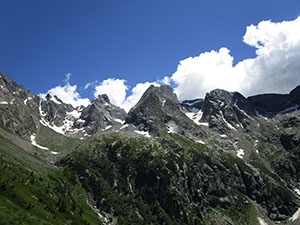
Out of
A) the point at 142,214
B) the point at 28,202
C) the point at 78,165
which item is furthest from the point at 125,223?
the point at 28,202

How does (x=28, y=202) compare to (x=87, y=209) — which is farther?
(x=87, y=209)

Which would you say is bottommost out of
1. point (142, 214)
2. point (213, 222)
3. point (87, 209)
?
point (87, 209)

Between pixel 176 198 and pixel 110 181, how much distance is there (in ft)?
181

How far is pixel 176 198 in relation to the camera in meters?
193

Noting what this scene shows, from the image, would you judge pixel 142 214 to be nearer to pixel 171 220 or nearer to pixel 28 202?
pixel 171 220

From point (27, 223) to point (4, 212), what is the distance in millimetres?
4902

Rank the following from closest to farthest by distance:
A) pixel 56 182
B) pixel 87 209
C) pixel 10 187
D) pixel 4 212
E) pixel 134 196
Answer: pixel 4 212
pixel 10 187
pixel 56 182
pixel 87 209
pixel 134 196

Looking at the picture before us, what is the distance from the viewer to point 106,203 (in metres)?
170

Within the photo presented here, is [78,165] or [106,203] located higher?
[78,165]

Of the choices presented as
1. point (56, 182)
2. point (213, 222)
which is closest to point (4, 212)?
Result: point (56, 182)

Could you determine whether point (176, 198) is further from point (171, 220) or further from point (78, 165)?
point (78, 165)

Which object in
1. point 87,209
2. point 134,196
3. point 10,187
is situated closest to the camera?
point 10,187

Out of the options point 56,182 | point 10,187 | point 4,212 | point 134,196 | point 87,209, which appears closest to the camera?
point 4,212

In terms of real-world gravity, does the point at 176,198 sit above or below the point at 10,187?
above
